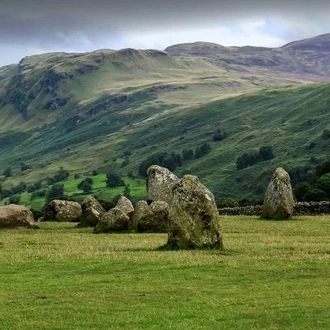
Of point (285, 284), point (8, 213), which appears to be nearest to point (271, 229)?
point (8, 213)

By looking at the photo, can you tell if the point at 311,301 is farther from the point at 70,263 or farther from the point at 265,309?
the point at 70,263

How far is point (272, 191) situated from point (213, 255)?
2743cm

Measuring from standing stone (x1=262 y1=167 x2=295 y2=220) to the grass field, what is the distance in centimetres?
1927

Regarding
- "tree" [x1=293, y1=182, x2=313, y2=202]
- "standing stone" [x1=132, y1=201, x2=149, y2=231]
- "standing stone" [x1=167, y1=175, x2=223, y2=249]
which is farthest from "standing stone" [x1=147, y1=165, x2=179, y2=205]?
"standing stone" [x1=167, y1=175, x2=223, y2=249]

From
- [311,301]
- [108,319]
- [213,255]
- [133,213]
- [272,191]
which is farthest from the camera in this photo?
[272,191]

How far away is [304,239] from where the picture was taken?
37688 mm

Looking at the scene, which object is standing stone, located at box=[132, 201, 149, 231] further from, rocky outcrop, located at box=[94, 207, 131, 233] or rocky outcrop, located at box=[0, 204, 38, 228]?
rocky outcrop, located at box=[0, 204, 38, 228]

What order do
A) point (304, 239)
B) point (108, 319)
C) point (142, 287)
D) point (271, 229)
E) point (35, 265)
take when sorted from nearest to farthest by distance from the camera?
point (108, 319) < point (142, 287) < point (35, 265) < point (304, 239) < point (271, 229)

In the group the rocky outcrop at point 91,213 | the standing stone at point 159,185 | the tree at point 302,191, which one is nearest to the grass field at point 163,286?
the rocky outcrop at point 91,213

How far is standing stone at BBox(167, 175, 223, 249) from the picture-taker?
110ft

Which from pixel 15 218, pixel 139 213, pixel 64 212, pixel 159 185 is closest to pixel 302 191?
pixel 159 185

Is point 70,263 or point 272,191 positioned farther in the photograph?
point 272,191

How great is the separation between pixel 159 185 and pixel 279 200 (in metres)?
10.3

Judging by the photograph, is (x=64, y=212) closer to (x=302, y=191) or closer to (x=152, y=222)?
(x=152, y=222)
